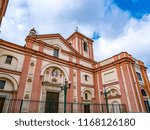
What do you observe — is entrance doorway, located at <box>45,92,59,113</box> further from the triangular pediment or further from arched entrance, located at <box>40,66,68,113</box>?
the triangular pediment

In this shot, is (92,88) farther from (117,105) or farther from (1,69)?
(1,69)

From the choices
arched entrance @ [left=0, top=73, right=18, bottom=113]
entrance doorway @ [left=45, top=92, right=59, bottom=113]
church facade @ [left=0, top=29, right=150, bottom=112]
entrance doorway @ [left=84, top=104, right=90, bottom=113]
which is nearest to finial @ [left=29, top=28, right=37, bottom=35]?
church facade @ [left=0, top=29, right=150, bottom=112]

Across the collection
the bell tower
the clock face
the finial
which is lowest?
the clock face

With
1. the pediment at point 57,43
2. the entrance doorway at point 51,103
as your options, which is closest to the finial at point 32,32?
the pediment at point 57,43

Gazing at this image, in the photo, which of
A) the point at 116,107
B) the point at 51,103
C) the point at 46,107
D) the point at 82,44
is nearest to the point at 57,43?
the point at 82,44

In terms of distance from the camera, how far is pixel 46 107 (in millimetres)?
13453

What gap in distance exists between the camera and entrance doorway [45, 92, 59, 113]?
13.5 metres

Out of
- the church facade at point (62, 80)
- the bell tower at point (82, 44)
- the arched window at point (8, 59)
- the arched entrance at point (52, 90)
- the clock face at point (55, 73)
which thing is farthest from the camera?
the bell tower at point (82, 44)

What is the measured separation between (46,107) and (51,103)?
87 cm

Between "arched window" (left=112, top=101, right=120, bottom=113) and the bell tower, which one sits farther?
the bell tower

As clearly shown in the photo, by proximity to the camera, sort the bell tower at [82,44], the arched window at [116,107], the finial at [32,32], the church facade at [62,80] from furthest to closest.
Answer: the bell tower at [82,44], the finial at [32,32], the arched window at [116,107], the church facade at [62,80]

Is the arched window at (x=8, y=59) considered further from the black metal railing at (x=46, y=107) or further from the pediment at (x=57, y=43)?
the pediment at (x=57, y=43)

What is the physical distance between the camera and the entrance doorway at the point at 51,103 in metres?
13.5

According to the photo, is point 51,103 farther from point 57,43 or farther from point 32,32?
point 32,32
